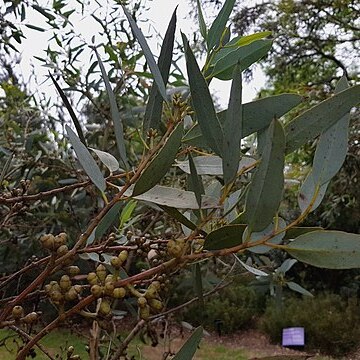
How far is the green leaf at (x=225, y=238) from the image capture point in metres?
0.38

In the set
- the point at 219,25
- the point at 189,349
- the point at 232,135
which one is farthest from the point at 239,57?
the point at 189,349

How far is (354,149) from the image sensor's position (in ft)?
14.6

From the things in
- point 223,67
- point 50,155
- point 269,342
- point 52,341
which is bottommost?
point 269,342

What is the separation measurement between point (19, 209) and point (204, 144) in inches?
13.9

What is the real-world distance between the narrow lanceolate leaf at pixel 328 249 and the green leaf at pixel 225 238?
3 centimetres

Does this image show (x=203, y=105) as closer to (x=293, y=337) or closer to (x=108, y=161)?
(x=108, y=161)

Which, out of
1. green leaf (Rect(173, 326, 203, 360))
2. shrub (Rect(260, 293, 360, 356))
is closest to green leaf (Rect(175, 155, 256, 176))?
green leaf (Rect(173, 326, 203, 360))

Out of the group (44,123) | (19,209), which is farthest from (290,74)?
(19,209)

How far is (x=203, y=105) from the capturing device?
0.39m

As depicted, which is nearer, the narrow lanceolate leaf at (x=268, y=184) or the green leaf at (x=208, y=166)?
the narrow lanceolate leaf at (x=268, y=184)

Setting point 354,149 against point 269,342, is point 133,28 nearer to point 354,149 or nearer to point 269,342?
point 354,149

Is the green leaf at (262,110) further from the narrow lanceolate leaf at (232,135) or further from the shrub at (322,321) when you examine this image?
the shrub at (322,321)

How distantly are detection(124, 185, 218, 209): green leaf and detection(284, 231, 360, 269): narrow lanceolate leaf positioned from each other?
6 centimetres

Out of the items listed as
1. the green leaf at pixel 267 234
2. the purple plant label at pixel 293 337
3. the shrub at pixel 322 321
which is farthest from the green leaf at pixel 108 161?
the shrub at pixel 322 321
